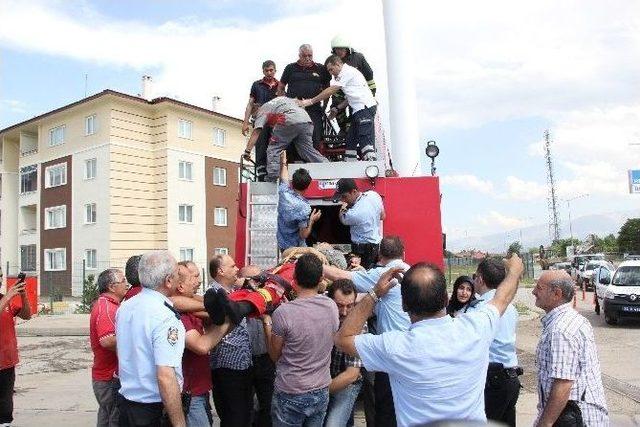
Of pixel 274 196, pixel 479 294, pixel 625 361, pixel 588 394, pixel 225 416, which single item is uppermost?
pixel 274 196

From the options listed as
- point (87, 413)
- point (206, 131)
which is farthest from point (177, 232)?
point (87, 413)

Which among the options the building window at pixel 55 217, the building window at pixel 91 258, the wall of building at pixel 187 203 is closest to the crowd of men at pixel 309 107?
the wall of building at pixel 187 203

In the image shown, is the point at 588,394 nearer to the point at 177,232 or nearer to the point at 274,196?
the point at 274,196

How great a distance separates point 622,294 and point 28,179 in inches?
1269

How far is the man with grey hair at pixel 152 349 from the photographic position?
10.5ft

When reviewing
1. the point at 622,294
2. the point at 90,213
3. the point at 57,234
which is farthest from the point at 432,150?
the point at 57,234

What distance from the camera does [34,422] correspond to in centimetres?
679

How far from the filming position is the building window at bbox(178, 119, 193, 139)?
31594 millimetres

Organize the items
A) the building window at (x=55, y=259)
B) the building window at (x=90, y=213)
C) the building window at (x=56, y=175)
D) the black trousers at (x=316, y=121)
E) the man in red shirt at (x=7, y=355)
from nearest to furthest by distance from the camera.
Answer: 1. the man in red shirt at (x=7, y=355)
2. the black trousers at (x=316, y=121)
3. the building window at (x=90, y=213)
4. the building window at (x=55, y=259)
5. the building window at (x=56, y=175)

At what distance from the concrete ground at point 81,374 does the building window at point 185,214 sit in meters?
14.8

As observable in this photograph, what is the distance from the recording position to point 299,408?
3.81m

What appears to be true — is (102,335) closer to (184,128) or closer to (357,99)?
(357,99)

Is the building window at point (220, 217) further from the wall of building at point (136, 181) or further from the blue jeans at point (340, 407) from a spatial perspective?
the blue jeans at point (340, 407)

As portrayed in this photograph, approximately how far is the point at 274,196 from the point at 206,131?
27.4m
